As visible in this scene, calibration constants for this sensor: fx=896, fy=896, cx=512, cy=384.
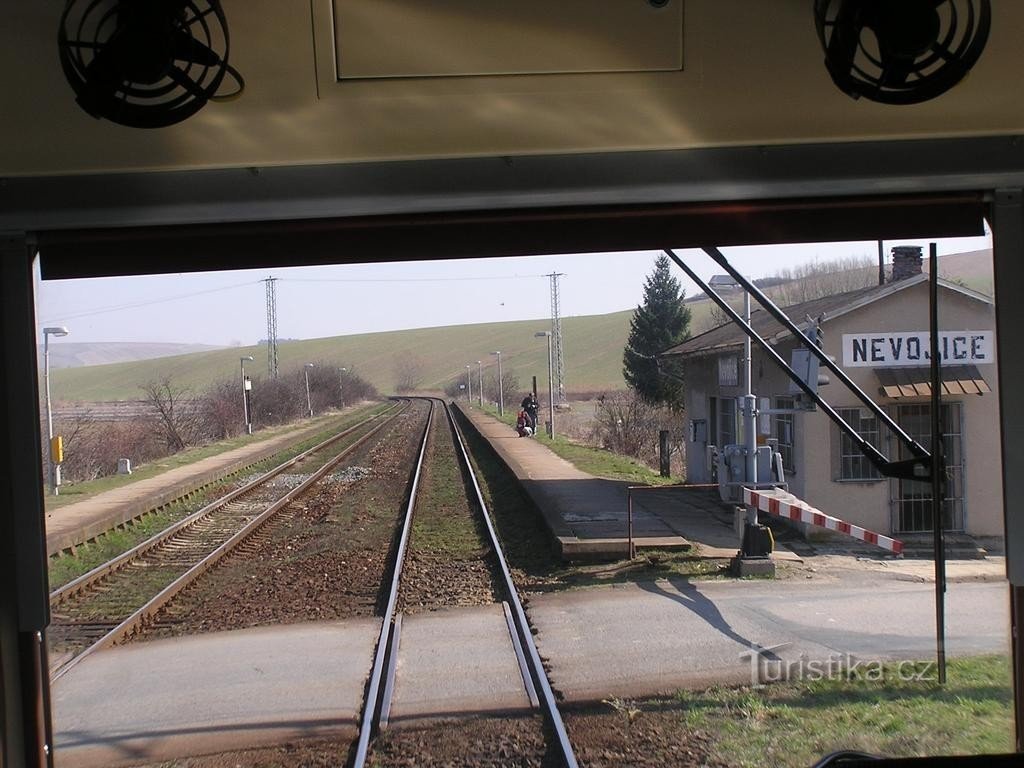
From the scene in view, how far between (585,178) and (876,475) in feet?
27.2

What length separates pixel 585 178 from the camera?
321cm

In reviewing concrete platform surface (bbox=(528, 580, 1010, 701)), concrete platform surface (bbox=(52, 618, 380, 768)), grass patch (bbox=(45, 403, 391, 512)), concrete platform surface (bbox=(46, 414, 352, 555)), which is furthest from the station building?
grass patch (bbox=(45, 403, 391, 512))

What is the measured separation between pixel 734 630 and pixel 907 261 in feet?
9.75

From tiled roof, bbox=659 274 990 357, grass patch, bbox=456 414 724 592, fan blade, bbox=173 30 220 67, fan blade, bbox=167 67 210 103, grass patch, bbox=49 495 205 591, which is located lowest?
grass patch, bbox=456 414 724 592

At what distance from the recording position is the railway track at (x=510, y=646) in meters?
4.93

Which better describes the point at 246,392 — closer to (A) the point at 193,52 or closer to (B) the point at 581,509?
(B) the point at 581,509

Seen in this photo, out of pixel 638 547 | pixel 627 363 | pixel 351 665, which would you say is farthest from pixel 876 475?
pixel 351 665

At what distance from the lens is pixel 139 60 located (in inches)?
100

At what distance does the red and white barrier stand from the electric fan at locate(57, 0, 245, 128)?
20.1 feet

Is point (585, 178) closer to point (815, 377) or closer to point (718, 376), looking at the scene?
point (815, 377)

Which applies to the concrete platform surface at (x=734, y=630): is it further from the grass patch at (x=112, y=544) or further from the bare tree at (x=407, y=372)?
the bare tree at (x=407, y=372)

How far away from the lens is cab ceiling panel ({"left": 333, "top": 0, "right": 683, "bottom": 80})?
288 centimetres

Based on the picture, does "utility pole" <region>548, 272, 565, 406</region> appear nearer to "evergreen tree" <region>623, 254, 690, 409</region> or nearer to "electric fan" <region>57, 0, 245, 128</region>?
"evergreen tree" <region>623, 254, 690, 409</region>

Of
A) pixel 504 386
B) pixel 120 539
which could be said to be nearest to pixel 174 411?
pixel 120 539
